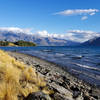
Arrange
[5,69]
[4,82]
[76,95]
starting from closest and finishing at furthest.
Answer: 1. [4,82]
2. [5,69]
3. [76,95]

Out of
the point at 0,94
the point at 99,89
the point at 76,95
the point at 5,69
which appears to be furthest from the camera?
the point at 99,89

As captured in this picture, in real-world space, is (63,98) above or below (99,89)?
above

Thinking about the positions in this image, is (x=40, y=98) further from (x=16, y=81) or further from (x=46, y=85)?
(x=46, y=85)

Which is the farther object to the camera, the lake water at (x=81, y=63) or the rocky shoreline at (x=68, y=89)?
the lake water at (x=81, y=63)

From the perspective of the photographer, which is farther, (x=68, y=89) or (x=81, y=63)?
(x=81, y=63)

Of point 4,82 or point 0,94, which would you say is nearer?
point 0,94

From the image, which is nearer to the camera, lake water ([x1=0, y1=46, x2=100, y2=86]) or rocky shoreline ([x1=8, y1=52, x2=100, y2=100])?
rocky shoreline ([x1=8, y1=52, x2=100, y2=100])

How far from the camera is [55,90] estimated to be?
7.70m

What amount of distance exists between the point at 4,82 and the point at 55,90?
261cm

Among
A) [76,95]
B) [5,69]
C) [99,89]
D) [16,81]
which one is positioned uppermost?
[5,69]

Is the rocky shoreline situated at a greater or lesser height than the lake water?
→ greater

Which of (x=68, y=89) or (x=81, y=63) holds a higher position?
(x=68, y=89)

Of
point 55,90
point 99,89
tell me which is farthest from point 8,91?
point 99,89

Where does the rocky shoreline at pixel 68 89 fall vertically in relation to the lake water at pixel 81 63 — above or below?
above
